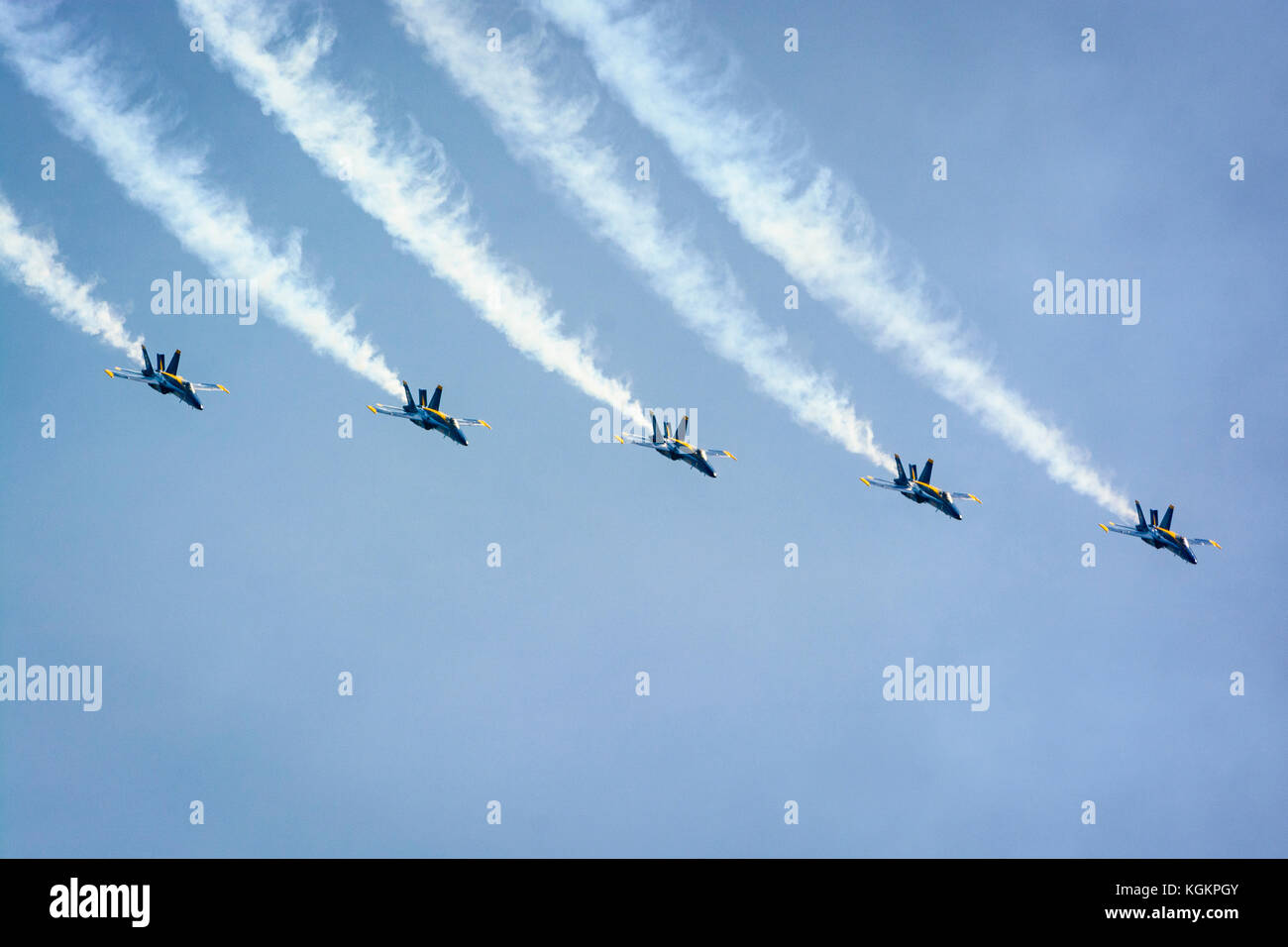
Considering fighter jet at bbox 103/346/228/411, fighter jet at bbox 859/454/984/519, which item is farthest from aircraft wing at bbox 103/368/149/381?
fighter jet at bbox 859/454/984/519

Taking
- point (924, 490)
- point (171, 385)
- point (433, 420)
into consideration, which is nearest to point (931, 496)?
point (924, 490)

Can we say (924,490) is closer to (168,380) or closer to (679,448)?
(679,448)

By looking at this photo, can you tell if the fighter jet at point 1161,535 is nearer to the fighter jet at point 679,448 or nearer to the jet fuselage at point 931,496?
the jet fuselage at point 931,496

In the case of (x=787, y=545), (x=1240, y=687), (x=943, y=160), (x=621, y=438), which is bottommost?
(x=1240, y=687)

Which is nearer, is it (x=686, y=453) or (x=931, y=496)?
(x=686, y=453)

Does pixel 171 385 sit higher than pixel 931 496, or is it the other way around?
pixel 171 385

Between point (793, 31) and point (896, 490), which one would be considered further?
point (896, 490)
